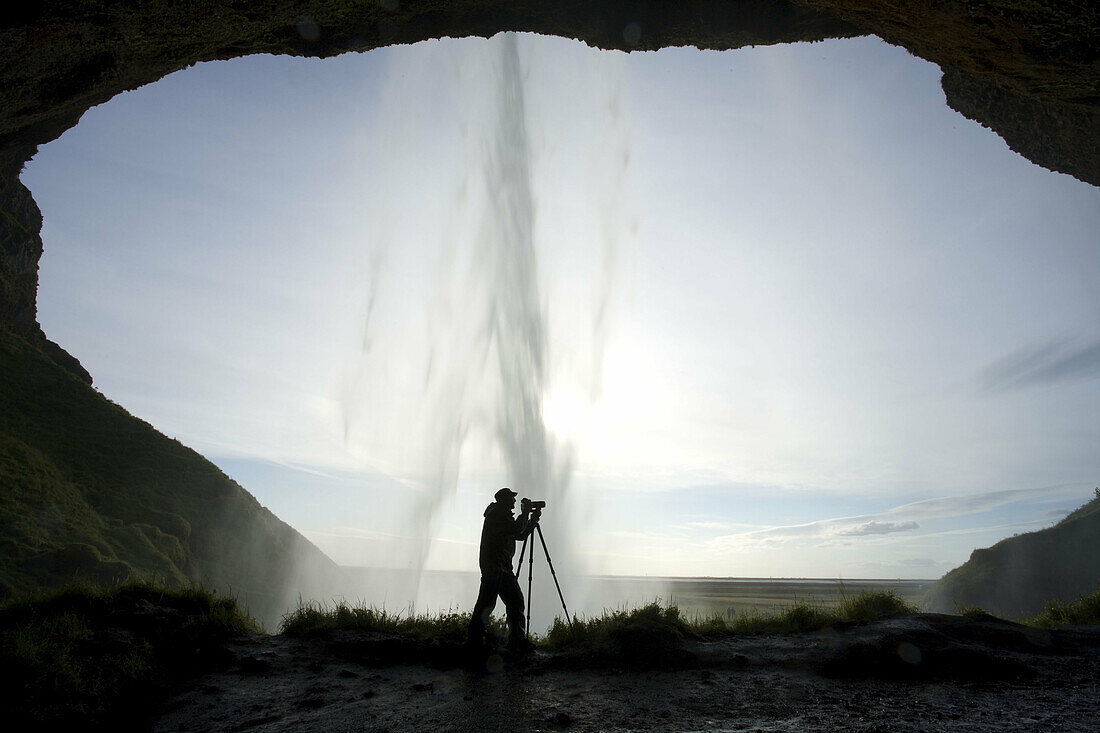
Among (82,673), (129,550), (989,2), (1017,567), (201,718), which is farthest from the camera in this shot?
(1017,567)

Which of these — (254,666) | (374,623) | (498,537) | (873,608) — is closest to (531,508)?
(498,537)

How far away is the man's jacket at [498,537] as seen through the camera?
8.28 meters

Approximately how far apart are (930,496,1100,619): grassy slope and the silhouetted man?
41.6 meters

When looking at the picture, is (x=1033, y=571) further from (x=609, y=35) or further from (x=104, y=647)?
(x=104, y=647)

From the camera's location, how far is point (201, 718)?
5586 mm

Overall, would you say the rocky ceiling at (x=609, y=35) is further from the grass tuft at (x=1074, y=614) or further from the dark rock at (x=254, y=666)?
the dark rock at (x=254, y=666)

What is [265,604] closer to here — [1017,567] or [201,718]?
[201,718]

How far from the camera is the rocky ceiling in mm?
7488

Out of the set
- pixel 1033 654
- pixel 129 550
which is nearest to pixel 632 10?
pixel 1033 654

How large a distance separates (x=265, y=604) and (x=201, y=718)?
43.5m

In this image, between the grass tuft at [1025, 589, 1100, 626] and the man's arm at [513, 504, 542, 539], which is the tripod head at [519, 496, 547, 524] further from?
the grass tuft at [1025, 589, 1100, 626]

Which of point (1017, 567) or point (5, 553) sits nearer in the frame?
point (5, 553)

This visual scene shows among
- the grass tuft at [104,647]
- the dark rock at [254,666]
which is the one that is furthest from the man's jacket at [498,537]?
the grass tuft at [104,647]

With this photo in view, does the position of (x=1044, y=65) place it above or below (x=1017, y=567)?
above
